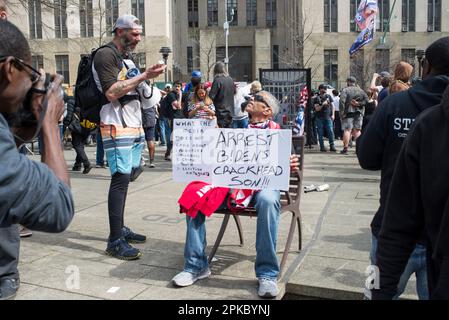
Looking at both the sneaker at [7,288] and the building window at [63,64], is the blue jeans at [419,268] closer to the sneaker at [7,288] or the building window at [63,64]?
the sneaker at [7,288]

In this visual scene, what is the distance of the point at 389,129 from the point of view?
2.97 m

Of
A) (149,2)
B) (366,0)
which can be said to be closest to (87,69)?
(366,0)

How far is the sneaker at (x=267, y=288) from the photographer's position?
3.58 metres

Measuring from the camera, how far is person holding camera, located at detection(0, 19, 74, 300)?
4.78 ft

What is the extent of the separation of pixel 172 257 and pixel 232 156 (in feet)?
3.68

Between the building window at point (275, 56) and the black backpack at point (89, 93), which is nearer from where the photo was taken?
the black backpack at point (89, 93)

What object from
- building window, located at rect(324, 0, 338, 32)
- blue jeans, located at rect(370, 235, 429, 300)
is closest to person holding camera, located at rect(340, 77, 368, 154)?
blue jeans, located at rect(370, 235, 429, 300)

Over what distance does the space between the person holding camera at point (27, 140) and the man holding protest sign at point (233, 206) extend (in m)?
2.24

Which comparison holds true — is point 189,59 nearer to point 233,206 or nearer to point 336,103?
point 336,103

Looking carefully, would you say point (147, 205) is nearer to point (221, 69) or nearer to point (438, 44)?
point (221, 69)

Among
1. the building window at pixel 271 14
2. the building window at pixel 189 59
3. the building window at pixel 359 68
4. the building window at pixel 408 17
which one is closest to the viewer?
the building window at pixel 359 68

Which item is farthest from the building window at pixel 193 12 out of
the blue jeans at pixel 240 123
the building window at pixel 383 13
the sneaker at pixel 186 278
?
the sneaker at pixel 186 278

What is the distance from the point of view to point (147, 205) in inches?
266

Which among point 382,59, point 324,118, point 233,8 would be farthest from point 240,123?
point 233,8
